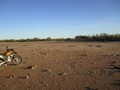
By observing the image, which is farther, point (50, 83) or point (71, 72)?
point (71, 72)

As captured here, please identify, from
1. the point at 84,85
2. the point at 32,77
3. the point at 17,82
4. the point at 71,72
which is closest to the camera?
the point at 84,85

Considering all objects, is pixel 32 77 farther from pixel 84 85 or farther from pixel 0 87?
pixel 84 85

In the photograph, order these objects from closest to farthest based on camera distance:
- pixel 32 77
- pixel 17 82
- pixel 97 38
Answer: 1. pixel 17 82
2. pixel 32 77
3. pixel 97 38

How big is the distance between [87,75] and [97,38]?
1232 inches

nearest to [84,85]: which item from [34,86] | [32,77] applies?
[34,86]

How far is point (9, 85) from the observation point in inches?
235

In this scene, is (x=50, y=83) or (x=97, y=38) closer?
(x=50, y=83)

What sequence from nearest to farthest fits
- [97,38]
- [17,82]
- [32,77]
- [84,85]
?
[84,85] → [17,82] → [32,77] → [97,38]

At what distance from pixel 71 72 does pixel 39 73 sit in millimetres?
1305

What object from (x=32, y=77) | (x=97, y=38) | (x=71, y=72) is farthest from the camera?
(x=97, y=38)

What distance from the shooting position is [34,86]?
19.0 feet

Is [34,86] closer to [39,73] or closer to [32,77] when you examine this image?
[32,77]

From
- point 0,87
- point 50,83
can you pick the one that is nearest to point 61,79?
point 50,83

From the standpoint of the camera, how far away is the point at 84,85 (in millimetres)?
5762
